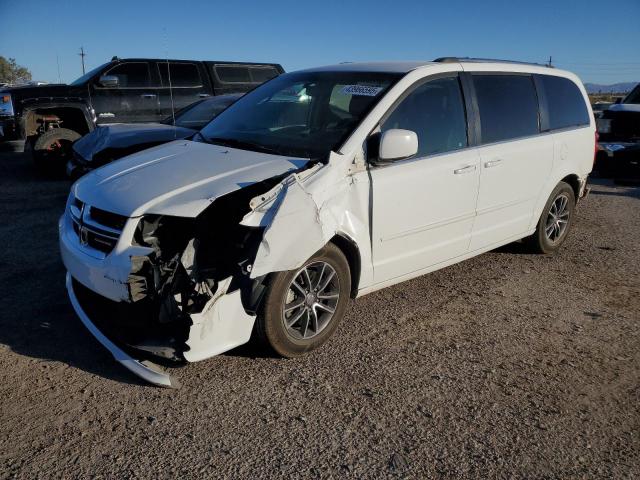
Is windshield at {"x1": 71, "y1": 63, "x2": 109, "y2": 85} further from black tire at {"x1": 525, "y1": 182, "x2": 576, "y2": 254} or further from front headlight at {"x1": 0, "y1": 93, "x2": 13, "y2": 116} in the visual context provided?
black tire at {"x1": 525, "y1": 182, "x2": 576, "y2": 254}

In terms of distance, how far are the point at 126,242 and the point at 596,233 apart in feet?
19.1

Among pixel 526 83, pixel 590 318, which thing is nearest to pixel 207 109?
pixel 526 83

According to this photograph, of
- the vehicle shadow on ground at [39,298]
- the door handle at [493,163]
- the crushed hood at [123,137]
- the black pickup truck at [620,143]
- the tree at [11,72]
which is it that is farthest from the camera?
the tree at [11,72]

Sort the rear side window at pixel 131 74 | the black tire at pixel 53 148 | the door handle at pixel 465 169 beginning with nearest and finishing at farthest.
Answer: the door handle at pixel 465 169 < the black tire at pixel 53 148 < the rear side window at pixel 131 74

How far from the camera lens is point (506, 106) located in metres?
4.69

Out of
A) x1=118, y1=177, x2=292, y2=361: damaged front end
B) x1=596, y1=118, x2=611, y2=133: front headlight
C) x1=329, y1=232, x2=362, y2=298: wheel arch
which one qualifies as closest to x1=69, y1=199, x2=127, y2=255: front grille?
x1=118, y1=177, x2=292, y2=361: damaged front end

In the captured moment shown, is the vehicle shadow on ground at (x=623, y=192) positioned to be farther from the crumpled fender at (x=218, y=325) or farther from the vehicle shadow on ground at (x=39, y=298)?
the vehicle shadow on ground at (x=39, y=298)

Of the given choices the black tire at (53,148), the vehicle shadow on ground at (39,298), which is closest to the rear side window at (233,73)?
the black tire at (53,148)

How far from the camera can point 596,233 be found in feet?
21.9

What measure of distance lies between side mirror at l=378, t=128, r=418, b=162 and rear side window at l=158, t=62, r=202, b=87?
26.6 feet

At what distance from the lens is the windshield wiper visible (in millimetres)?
3828

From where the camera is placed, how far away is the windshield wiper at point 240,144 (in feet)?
12.6

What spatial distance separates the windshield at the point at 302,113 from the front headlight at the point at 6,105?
671cm

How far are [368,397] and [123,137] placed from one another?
16.0ft
